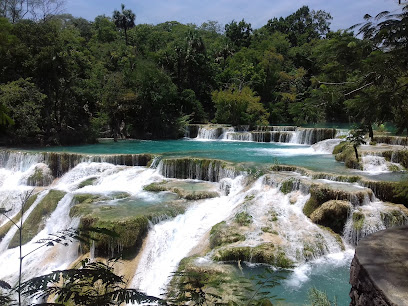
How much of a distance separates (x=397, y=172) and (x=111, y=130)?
725 inches

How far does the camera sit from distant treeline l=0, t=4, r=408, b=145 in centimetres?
425

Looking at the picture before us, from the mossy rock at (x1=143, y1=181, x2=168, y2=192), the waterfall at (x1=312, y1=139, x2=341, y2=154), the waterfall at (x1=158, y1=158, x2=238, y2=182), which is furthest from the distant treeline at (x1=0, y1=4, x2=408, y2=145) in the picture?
the mossy rock at (x1=143, y1=181, x2=168, y2=192)

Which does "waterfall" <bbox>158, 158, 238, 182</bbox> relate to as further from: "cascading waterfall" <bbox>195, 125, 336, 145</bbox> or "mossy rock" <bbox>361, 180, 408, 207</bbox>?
"cascading waterfall" <bbox>195, 125, 336, 145</bbox>

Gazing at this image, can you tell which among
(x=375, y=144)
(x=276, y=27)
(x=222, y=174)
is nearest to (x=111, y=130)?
(x=222, y=174)

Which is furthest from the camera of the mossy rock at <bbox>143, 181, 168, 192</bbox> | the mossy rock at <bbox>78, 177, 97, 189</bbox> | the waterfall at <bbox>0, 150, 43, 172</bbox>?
the waterfall at <bbox>0, 150, 43, 172</bbox>

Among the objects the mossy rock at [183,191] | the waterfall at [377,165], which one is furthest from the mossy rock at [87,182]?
the waterfall at [377,165]

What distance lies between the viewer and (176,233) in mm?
8336

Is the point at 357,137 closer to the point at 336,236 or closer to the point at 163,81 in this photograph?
the point at 336,236

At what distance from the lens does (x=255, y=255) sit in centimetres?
676

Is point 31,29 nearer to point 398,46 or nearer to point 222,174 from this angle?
point 222,174

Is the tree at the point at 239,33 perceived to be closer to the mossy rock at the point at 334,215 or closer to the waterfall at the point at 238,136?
the waterfall at the point at 238,136

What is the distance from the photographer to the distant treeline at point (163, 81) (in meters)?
4.25

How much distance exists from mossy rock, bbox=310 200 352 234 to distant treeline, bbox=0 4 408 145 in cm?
225

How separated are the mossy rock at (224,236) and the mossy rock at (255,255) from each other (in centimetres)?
39
